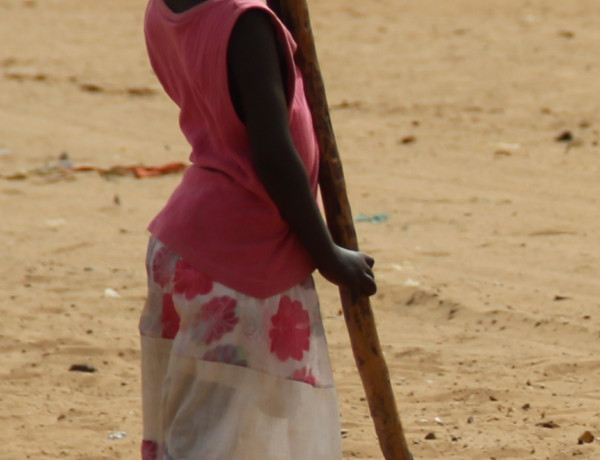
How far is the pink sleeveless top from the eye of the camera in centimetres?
235

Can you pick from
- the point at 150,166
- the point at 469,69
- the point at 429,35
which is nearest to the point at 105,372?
the point at 150,166

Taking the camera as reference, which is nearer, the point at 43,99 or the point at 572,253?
the point at 572,253

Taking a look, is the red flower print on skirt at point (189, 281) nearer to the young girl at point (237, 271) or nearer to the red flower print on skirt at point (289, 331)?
the young girl at point (237, 271)

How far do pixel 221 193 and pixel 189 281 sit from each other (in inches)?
7.6

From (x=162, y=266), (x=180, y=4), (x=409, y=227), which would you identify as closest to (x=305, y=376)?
(x=162, y=266)

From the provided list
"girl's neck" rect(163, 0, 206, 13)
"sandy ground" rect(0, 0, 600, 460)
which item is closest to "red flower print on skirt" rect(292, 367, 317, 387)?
"girl's neck" rect(163, 0, 206, 13)

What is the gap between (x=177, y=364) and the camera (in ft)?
8.01

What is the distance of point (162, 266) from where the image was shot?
248 cm

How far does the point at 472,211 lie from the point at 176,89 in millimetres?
3881

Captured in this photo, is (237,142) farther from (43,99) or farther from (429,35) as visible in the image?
(429,35)

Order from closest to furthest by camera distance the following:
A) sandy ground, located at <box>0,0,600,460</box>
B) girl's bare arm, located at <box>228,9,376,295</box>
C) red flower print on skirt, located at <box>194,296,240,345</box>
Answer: girl's bare arm, located at <box>228,9,376,295</box> < red flower print on skirt, located at <box>194,296,240,345</box> < sandy ground, located at <box>0,0,600,460</box>

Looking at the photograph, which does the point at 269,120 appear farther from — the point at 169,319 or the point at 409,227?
the point at 409,227

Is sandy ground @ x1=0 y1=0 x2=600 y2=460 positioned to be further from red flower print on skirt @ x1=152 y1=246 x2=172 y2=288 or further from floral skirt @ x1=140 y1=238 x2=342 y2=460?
red flower print on skirt @ x1=152 y1=246 x2=172 y2=288

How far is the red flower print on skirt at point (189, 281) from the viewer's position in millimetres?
2426
